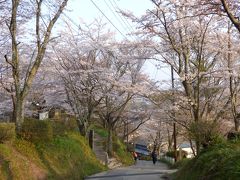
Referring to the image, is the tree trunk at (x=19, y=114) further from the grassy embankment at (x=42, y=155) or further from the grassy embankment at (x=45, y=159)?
the grassy embankment at (x=45, y=159)

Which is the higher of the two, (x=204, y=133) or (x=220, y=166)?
(x=204, y=133)

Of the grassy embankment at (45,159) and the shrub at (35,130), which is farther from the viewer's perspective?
the shrub at (35,130)

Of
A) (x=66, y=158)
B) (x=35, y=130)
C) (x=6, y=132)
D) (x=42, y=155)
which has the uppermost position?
(x=35, y=130)

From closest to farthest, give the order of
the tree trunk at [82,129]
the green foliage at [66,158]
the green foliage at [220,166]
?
1. the green foliage at [220,166]
2. the green foliage at [66,158]
3. the tree trunk at [82,129]

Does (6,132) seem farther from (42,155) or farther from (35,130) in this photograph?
(42,155)

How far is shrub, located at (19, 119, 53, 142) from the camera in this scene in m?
17.0

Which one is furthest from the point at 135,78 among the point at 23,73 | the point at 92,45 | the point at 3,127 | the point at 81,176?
the point at 3,127

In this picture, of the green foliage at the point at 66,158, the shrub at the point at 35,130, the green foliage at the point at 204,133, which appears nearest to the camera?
the green foliage at the point at 204,133

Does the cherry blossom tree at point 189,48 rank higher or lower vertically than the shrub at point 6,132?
higher

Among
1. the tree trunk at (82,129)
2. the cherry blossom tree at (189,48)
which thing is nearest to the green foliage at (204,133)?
the cherry blossom tree at (189,48)

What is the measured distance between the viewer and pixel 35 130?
17.5m

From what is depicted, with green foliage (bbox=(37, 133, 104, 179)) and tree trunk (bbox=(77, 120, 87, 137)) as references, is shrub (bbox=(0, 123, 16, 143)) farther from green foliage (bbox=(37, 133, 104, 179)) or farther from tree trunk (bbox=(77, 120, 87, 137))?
tree trunk (bbox=(77, 120, 87, 137))

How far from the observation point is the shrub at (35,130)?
55.7 ft

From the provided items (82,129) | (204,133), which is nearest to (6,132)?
(204,133)
